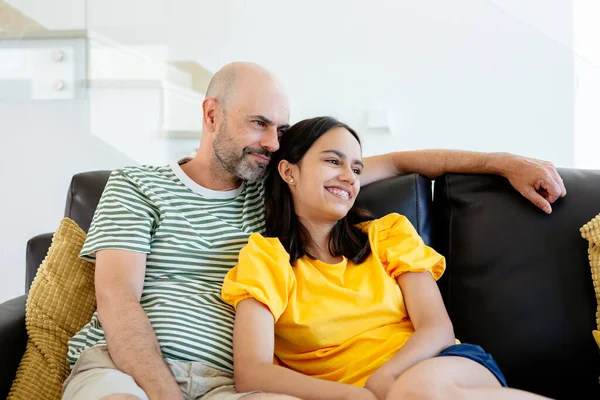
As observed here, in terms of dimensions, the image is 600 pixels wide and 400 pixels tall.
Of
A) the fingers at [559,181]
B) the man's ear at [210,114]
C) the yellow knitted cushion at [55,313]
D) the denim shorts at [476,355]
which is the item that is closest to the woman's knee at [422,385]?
the denim shorts at [476,355]

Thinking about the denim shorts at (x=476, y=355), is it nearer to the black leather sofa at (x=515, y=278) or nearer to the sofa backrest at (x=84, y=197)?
the black leather sofa at (x=515, y=278)

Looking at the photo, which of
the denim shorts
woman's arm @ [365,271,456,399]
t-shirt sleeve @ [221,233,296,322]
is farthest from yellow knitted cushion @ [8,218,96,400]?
the denim shorts

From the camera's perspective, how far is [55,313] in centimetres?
164

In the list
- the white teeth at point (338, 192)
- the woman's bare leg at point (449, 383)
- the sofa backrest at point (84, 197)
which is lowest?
the woman's bare leg at point (449, 383)

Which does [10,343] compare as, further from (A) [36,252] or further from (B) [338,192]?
(B) [338,192]

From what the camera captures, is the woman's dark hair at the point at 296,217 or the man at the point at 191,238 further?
the woman's dark hair at the point at 296,217

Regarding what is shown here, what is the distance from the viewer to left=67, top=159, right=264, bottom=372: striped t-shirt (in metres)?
1.52

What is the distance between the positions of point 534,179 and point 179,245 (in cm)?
90

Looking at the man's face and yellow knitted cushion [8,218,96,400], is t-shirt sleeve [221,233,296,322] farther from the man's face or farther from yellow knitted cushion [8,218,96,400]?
yellow knitted cushion [8,218,96,400]

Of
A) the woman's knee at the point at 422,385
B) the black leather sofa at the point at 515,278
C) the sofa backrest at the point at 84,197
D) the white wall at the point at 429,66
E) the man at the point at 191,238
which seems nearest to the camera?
the woman's knee at the point at 422,385

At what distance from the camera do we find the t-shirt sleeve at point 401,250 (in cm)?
154

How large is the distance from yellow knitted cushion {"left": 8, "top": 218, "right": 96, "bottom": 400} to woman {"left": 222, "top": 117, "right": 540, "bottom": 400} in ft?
1.37

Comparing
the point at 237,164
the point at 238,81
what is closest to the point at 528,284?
the point at 237,164

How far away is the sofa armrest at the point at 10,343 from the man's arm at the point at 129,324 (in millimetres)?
223
